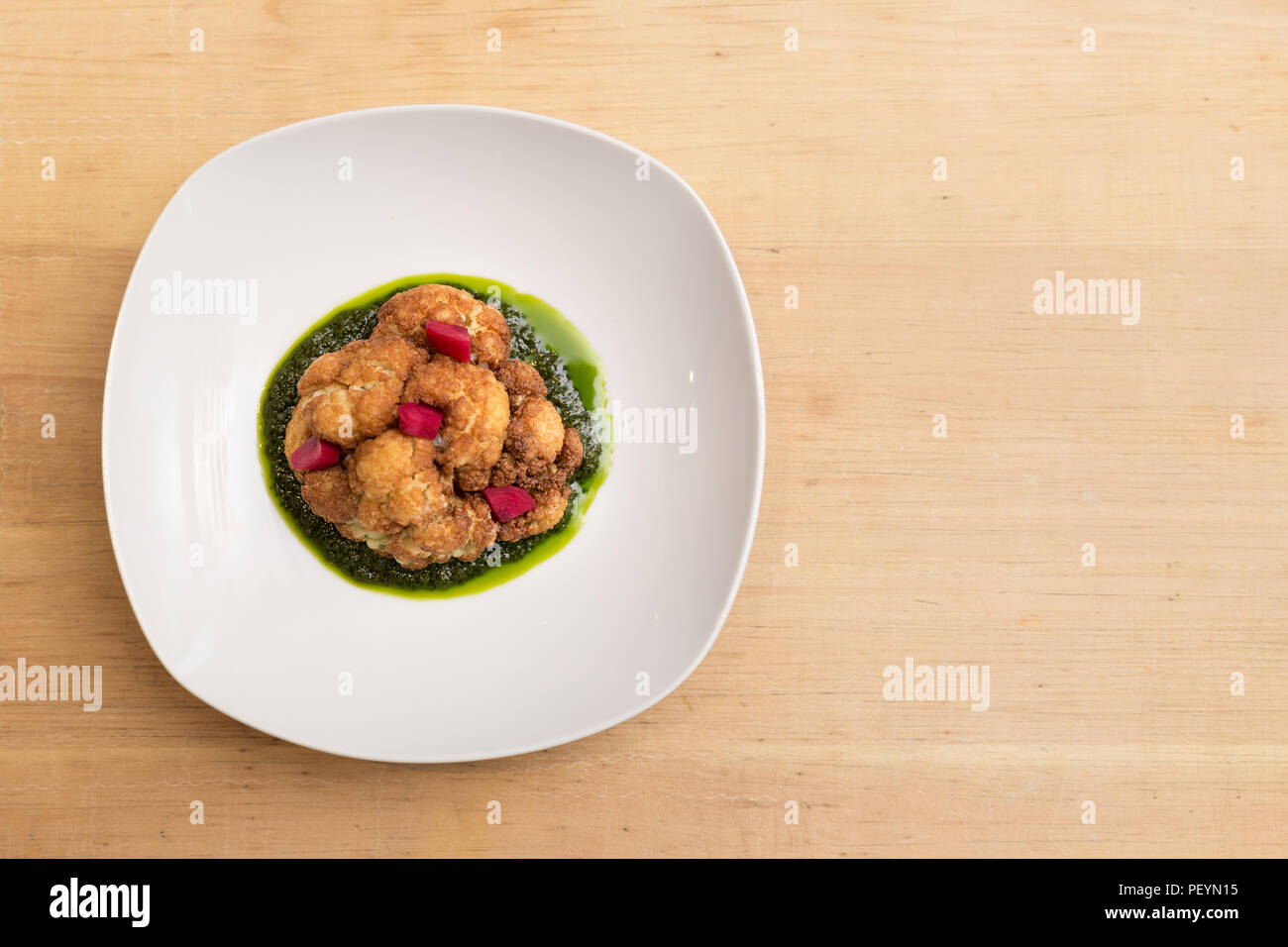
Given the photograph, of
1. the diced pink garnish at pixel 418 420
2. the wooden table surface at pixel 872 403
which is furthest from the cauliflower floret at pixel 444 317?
the wooden table surface at pixel 872 403

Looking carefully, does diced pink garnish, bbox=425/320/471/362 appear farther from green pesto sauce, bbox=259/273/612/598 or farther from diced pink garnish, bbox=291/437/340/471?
diced pink garnish, bbox=291/437/340/471

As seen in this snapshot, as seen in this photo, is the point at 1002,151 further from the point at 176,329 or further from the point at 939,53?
the point at 176,329

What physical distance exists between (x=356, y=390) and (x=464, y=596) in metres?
0.78

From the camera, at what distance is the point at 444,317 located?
8.57 ft

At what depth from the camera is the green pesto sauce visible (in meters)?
2.73

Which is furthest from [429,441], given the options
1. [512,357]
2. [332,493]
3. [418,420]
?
[512,357]

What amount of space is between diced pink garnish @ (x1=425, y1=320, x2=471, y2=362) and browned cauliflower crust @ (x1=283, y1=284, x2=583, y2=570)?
3 centimetres

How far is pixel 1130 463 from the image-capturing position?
2.90 m

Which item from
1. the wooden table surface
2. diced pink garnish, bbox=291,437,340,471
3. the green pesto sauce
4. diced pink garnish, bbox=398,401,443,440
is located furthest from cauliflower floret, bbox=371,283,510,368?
the wooden table surface

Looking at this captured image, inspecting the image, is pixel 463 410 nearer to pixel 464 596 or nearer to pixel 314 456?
pixel 314 456

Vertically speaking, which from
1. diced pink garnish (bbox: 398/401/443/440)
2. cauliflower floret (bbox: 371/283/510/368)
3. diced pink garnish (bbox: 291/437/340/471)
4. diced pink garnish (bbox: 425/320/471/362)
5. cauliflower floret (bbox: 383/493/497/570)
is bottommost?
cauliflower floret (bbox: 383/493/497/570)

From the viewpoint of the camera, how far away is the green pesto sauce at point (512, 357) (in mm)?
2729

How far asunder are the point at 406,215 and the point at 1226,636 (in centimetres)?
328

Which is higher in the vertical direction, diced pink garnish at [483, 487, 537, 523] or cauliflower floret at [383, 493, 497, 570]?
diced pink garnish at [483, 487, 537, 523]
